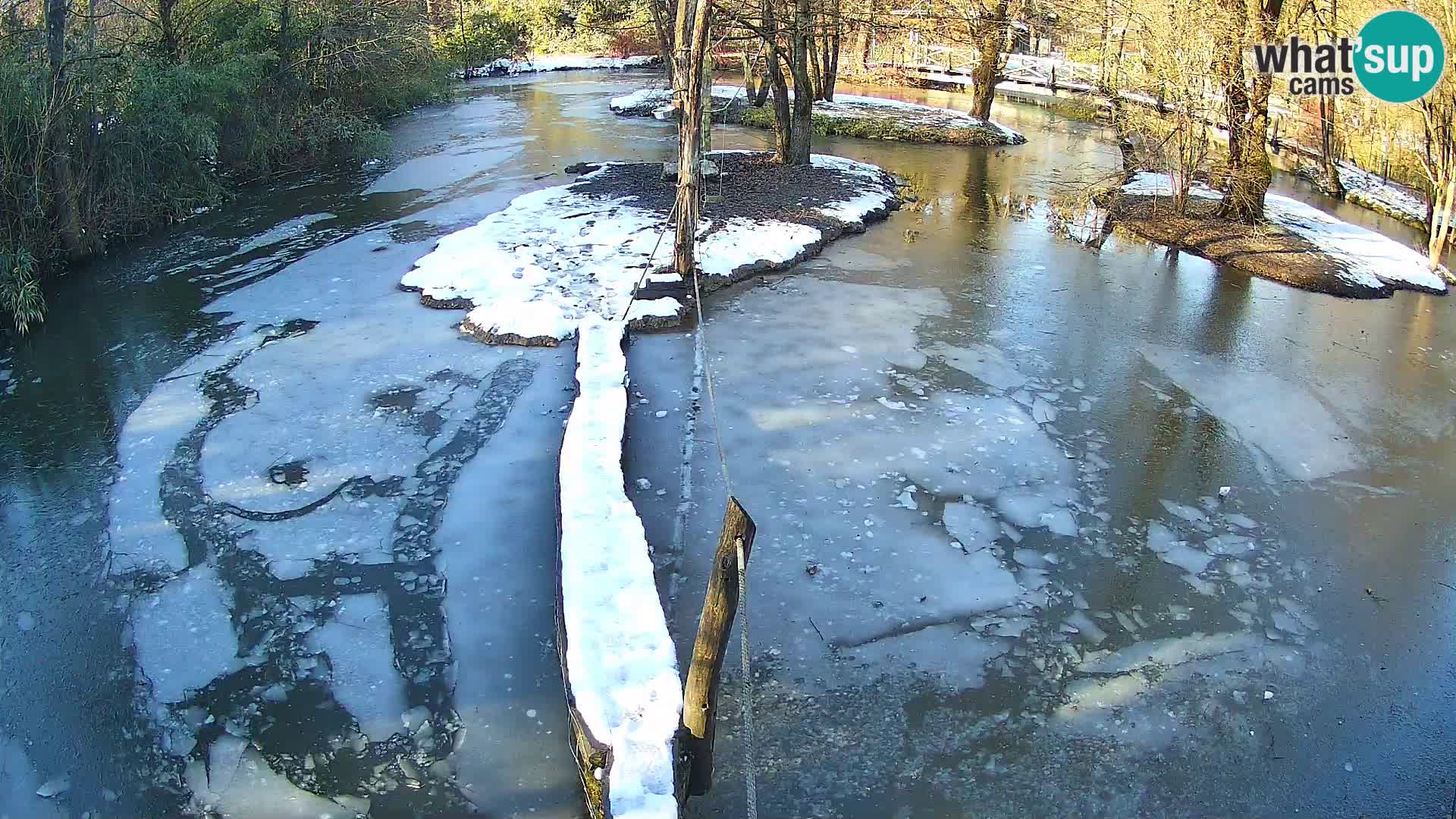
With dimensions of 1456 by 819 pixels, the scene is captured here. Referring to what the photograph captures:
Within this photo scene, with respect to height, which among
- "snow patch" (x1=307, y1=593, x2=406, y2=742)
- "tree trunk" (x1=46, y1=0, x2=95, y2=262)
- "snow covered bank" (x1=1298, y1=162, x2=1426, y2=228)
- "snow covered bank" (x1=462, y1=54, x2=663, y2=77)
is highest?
"snow covered bank" (x1=462, y1=54, x2=663, y2=77)

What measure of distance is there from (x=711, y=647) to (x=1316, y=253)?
12629mm

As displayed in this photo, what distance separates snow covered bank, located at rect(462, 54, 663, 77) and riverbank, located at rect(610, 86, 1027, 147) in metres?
10.1

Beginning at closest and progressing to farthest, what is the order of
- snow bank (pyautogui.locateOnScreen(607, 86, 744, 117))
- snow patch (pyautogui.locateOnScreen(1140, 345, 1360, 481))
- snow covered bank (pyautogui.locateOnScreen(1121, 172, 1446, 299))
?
snow patch (pyautogui.locateOnScreen(1140, 345, 1360, 481)) → snow covered bank (pyautogui.locateOnScreen(1121, 172, 1446, 299)) → snow bank (pyautogui.locateOnScreen(607, 86, 744, 117))

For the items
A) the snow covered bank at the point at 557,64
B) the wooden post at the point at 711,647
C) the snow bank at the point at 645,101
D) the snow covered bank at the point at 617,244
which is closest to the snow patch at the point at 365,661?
the wooden post at the point at 711,647

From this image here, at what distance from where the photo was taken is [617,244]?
13.0 m

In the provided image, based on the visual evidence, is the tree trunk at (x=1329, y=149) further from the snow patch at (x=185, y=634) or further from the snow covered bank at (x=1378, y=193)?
the snow patch at (x=185, y=634)

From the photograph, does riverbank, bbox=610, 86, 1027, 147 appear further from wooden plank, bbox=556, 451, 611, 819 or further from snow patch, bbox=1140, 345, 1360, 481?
wooden plank, bbox=556, 451, 611, 819

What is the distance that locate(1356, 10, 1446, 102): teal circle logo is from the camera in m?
12.7

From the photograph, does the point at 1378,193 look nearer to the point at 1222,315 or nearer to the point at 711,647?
the point at 1222,315

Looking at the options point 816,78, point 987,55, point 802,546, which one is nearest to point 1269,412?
point 802,546

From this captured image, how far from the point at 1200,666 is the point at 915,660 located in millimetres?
1574

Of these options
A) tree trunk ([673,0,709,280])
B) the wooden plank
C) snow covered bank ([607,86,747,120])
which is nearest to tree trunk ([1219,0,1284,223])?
tree trunk ([673,0,709,280])

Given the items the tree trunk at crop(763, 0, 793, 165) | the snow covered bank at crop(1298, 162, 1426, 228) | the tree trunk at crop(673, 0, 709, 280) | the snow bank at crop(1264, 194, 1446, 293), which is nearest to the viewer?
the tree trunk at crop(673, 0, 709, 280)

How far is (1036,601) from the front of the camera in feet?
20.0
